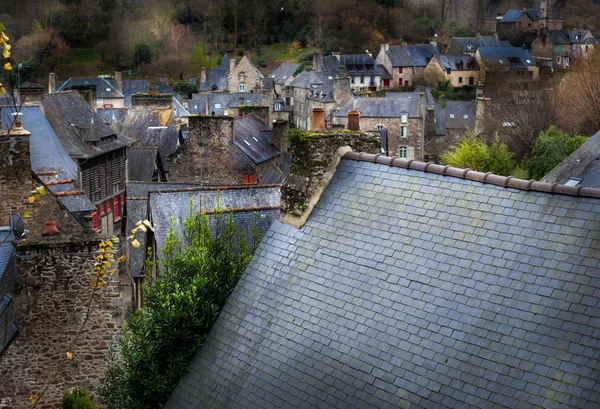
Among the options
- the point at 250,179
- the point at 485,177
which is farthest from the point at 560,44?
the point at 485,177

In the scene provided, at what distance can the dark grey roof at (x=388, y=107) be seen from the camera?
146ft

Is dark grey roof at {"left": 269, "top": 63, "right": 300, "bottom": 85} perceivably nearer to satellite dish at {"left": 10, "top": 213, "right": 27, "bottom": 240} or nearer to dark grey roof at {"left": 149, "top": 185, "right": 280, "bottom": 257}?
dark grey roof at {"left": 149, "top": 185, "right": 280, "bottom": 257}

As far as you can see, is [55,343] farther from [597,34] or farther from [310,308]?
[597,34]

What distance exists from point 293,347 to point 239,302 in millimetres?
1176

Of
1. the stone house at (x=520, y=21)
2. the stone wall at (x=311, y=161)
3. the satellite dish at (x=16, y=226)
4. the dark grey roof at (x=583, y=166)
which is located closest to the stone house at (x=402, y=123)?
the dark grey roof at (x=583, y=166)

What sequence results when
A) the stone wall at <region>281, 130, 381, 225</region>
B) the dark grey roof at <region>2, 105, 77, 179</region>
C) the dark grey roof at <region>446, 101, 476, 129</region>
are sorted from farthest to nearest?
the dark grey roof at <region>446, 101, 476, 129</region> < the dark grey roof at <region>2, 105, 77, 179</region> < the stone wall at <region>281, 130, 381, 225</region>

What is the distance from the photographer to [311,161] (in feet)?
33.1

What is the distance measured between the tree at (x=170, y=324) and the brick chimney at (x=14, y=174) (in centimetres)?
373

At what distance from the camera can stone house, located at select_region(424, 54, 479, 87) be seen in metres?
75.8

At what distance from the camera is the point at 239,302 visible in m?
9.38

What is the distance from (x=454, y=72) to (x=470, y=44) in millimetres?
8190

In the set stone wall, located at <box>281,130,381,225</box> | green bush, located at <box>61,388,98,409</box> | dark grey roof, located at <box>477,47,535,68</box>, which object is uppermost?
stone wall, located at <box>281,130,381,225</box>

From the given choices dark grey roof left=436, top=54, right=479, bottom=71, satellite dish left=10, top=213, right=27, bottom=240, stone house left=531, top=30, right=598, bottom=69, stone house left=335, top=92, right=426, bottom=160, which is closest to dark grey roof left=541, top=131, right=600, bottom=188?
satellite dish left=10, top=213, right=27, bottom=240

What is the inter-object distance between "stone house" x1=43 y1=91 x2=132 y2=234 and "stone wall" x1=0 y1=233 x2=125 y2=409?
15992 millimetres
